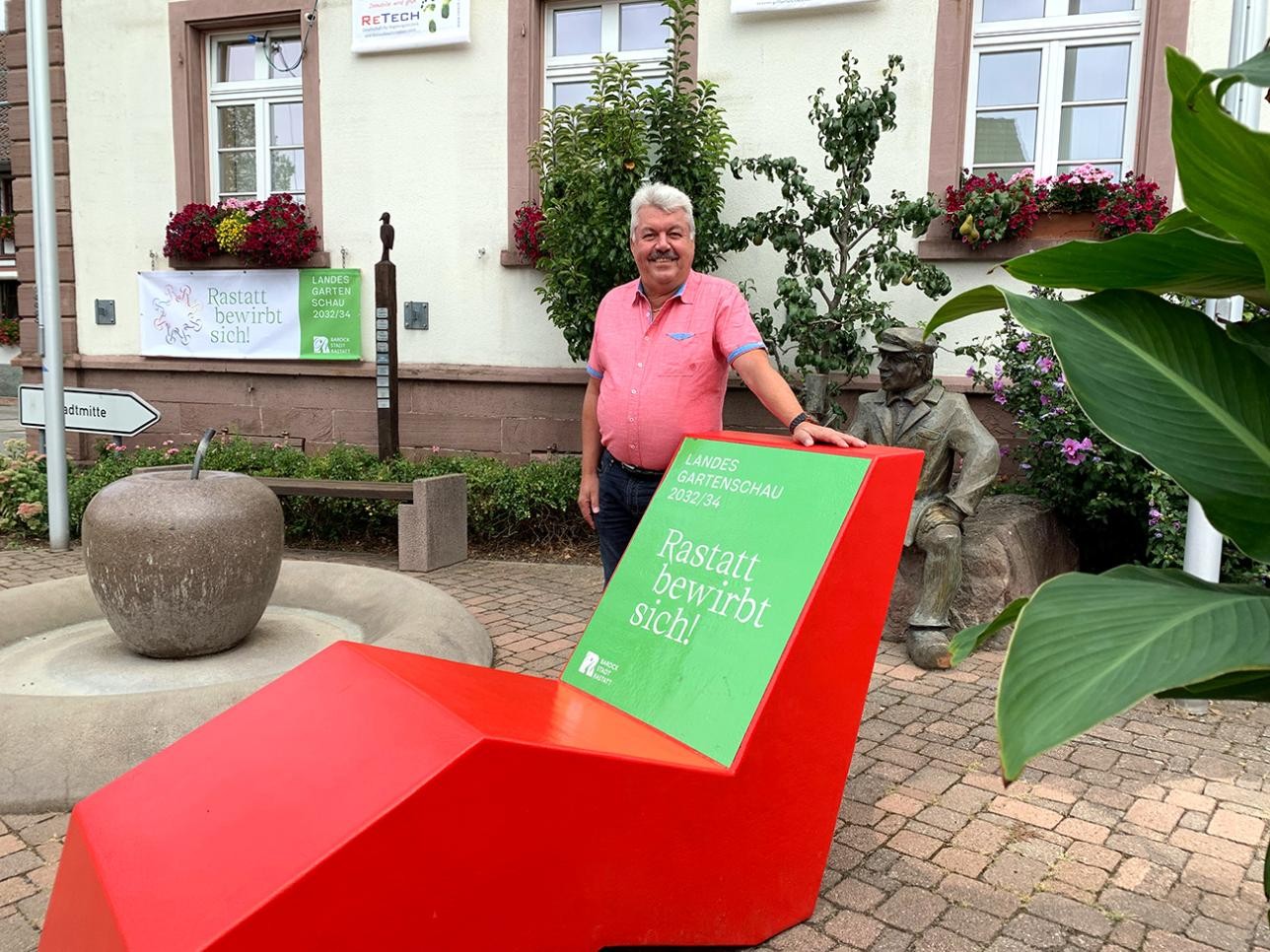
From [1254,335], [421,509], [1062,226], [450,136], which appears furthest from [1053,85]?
[1254,335]

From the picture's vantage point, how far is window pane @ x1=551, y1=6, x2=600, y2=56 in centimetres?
788

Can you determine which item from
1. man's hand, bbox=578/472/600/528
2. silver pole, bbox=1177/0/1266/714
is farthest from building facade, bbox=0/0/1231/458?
man's hand, bbox=578/472/600/528

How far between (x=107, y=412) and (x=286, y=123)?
395 cm

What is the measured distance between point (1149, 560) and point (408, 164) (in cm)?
637

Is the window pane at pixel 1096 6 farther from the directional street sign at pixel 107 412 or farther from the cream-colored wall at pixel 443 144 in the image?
the directional street sign at pixel 107 412

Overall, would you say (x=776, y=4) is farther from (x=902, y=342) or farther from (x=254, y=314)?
(x=254, y=314)

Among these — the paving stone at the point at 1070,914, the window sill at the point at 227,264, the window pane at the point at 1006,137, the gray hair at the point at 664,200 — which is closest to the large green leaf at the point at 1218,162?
the paving stone at the point at 1070,914

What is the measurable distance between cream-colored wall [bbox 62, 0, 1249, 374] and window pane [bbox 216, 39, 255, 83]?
463 millimetres

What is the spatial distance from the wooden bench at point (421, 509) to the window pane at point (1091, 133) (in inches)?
190

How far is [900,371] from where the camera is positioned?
5.09 meters

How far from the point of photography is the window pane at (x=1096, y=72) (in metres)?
6.53

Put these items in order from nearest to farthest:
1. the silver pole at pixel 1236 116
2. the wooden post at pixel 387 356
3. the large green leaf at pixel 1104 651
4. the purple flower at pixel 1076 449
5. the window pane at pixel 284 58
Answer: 1. the large green leaf at pixel 1104 651
2. the silver pole at pixel 1236 116
3. the purple flower at pixel 1076 449
4. the wooden post at pixel 387 356
5. the window pane at pixel 284 58

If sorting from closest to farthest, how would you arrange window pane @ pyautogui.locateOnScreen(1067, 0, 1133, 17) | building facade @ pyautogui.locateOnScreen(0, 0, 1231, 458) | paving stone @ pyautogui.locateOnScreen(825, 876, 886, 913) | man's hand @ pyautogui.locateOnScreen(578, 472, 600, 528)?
paving stone @ pyautogui.locateOnScreen(825, 876, 886, 913) → man's hand @ pyautogui.locateOnScreen(578, 472, 600, 528) → window pane @ pyautogui.locateOnScreen(1067, 0, 1133, 17) → building facade @ pyautogui.locateOnScreen(0, 0, 1231, 458)

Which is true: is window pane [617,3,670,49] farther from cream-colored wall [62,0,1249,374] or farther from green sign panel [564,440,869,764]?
green sign panel [564,440,869,764]
